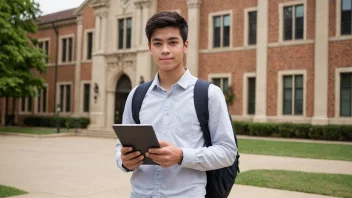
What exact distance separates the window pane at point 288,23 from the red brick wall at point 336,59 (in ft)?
8.00

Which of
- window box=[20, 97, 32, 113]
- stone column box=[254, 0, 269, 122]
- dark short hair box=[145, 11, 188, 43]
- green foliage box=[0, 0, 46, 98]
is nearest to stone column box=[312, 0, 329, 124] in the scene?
stone column box=[254, 0, 269, 122]

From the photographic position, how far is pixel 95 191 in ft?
23.5

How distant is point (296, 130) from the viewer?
2070cm

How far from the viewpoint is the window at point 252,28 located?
23578 millimetres

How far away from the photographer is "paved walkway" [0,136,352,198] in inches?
276

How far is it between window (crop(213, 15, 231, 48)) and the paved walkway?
12.4 meters

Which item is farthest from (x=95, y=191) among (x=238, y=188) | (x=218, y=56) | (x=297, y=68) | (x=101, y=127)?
(x=101, y=127)

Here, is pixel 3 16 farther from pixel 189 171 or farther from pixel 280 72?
pixel 189 171

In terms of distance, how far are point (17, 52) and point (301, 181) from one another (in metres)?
19.5

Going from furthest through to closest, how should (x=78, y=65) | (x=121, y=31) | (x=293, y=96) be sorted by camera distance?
(x=78, y=65), (x=121, y=31), (x=293, y=96)

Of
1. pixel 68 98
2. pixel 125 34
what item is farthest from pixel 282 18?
pixel 68 98

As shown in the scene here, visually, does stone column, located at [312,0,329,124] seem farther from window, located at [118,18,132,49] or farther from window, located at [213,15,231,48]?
window, located at [118,18,132,49]

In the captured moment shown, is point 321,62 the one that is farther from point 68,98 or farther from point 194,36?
point 68,98

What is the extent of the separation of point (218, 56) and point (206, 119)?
2263cm
